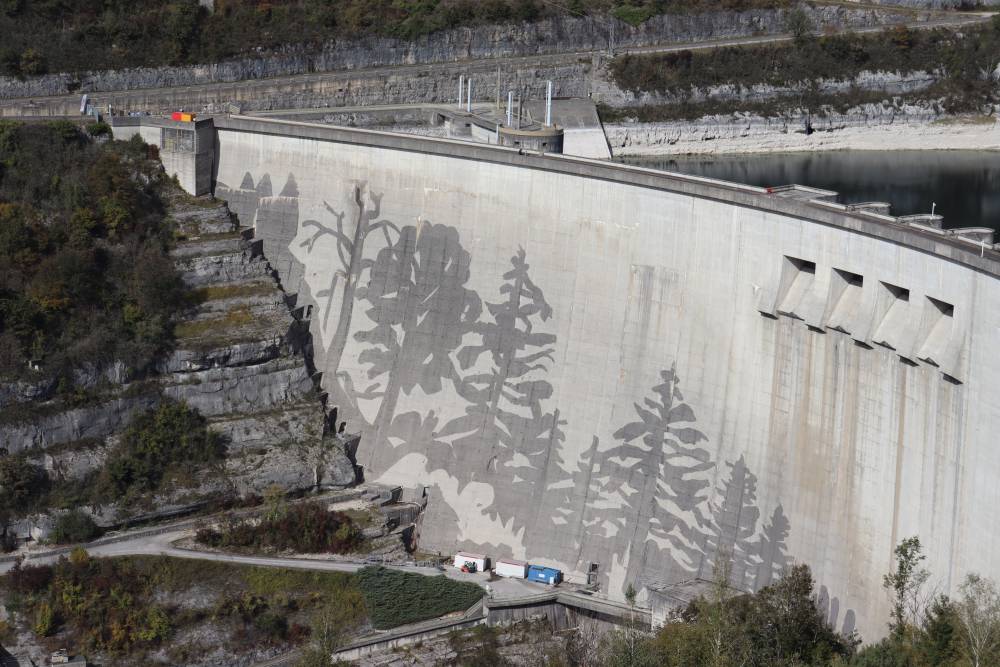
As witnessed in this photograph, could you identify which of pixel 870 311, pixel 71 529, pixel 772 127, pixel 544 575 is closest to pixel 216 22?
pixel 772 127

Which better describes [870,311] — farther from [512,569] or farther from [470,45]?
[470,45]

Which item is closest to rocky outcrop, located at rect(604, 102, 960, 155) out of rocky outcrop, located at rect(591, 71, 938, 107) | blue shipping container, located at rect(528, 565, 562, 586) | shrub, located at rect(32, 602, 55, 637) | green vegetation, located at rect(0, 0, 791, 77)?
rocky outcrop, located at rect(591, 71, 938, 107)

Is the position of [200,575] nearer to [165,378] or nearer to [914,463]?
[165,378]

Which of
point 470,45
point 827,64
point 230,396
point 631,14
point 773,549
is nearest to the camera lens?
point 773,549

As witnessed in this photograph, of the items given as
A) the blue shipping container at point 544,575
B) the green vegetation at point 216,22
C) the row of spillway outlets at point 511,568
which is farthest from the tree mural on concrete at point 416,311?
the green vegetation at point 216,22

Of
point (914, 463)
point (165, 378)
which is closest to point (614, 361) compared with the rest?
point (914, 463)

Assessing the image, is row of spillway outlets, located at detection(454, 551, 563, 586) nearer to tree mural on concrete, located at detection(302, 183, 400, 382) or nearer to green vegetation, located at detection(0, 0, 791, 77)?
tree mural on concrete, located at detection(302, 183, 400, 382)

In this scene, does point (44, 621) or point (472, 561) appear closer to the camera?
point (44, 621)
